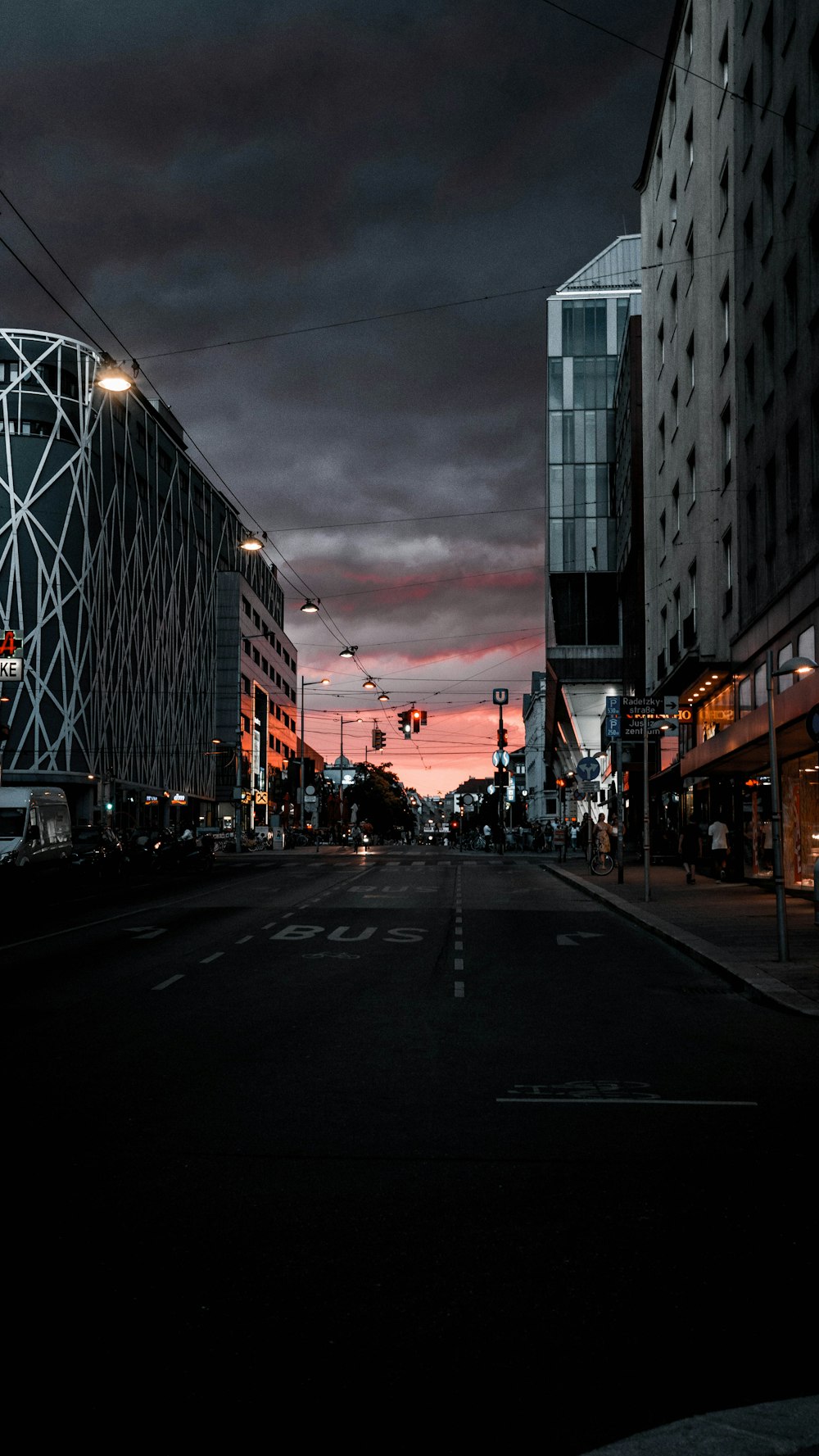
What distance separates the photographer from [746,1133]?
21.3 feet

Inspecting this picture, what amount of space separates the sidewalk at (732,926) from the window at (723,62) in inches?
838

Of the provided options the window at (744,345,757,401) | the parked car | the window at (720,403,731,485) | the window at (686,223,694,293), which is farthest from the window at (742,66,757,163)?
the parked car

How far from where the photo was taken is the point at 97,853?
37656 millimetres

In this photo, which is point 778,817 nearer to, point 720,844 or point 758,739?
point 758,739

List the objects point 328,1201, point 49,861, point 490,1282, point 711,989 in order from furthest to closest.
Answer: point 49,861
point 711,989
point 328,1201
point 490,1282

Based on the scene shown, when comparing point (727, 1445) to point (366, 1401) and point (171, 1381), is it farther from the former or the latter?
point (171, 1381)

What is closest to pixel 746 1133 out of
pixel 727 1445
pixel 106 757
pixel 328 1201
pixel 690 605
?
pixel 328 1201

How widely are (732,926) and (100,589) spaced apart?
60813mm

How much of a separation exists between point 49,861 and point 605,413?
5148cm

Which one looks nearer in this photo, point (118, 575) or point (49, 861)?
point (49, 861)

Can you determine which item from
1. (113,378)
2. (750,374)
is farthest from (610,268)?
(113,378)

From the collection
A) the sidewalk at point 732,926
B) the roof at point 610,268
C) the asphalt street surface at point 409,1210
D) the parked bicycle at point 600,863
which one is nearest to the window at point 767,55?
the sidewalk at point 732,926

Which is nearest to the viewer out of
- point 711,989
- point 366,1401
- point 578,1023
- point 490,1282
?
point 366,1401

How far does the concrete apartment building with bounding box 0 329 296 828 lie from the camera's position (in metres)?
68.6
